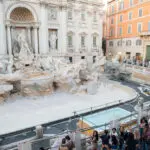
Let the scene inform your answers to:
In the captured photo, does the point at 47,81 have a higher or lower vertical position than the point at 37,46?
lower

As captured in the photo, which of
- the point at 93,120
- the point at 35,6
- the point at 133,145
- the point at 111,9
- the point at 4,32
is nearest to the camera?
the point at 133,145

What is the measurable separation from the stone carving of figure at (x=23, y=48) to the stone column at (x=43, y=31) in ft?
6.45

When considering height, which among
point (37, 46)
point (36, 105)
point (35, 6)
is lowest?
point (36, 105)

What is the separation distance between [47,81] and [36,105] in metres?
1.90

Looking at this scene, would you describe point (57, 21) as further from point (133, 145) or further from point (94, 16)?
point (133, 145)

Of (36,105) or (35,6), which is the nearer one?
(36,105)

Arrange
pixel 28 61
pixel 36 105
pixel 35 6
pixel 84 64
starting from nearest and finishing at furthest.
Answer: pixel 36 105
pixel 84 64
pixel 28 61
pixel 35 6

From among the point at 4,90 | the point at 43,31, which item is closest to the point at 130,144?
the point at 4,90

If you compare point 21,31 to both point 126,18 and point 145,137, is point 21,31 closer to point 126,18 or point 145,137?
point 126,18

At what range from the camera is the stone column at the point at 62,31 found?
21422 mm

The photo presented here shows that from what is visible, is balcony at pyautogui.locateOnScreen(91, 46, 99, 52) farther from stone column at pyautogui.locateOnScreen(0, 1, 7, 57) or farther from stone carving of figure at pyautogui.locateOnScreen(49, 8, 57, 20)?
stone column at pyautogui.locateOnScreen(0, 1, 7, 57)

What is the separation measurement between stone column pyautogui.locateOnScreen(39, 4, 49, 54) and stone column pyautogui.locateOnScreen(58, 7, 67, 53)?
6.28ft

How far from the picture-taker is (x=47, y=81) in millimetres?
11578

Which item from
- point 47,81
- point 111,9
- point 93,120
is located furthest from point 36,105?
point 111,9
